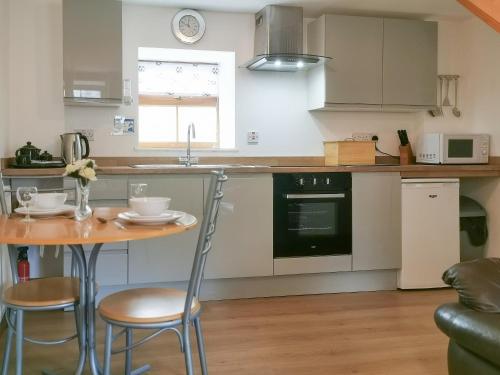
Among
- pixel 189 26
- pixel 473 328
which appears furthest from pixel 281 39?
pixel 473 328

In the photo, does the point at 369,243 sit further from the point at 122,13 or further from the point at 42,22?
the point at 42,22

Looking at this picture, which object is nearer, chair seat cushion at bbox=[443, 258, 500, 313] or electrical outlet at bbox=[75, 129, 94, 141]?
chair seat cushion at bbox=[443, 258, 500, 313]

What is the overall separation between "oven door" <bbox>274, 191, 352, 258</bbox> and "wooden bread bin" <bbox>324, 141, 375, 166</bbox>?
0.35 meters

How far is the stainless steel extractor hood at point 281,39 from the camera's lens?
162 inches

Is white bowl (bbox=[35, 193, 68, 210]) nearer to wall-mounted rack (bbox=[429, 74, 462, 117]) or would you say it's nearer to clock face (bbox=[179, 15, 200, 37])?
clock face (bbox=[179, 15, 200, 37])

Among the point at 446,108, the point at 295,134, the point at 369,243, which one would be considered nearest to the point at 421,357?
the point at 369,243

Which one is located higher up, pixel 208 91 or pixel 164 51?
pixel 164 51

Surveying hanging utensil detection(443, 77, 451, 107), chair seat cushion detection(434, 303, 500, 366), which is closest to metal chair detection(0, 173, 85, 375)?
chair seat cushion detection(434, 303, 500, 366)

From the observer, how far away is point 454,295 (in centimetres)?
400

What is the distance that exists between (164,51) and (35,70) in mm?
999

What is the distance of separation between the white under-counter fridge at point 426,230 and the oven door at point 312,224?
471 mm

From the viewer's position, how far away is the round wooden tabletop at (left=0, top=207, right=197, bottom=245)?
170 cm

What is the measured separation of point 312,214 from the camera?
400cm

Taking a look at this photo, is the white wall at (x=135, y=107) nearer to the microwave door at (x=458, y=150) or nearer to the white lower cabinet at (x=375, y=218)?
the microwave door at (x=458, y=150)
